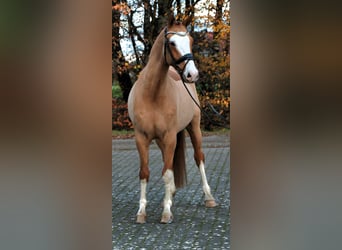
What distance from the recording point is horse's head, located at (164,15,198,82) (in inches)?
122

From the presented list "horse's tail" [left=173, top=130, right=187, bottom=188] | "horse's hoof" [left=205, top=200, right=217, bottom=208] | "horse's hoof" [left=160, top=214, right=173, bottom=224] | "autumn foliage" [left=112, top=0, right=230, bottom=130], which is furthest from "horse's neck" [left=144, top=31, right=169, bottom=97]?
"autumn foliage" [left=112, top=0, right=230, bottom=130]

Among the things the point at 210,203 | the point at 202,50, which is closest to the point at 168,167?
the point at 210,203

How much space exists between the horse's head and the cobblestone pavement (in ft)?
3.45

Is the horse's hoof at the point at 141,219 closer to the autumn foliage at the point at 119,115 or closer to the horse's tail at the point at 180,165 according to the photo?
the horse's tail at the point at 180,165

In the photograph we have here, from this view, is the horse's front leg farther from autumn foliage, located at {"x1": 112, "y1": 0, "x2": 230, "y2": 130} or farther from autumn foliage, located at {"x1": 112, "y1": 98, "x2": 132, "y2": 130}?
autumn foliage, located at {"x1": 112, "y1": 98, "x2": 132, "y2": 130}

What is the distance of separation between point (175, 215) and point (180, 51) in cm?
131

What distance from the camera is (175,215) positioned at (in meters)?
3.65

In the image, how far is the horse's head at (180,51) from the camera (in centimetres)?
309

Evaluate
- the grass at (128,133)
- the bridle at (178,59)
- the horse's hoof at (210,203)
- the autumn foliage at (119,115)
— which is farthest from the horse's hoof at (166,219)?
the autumn foliage at (119,115)

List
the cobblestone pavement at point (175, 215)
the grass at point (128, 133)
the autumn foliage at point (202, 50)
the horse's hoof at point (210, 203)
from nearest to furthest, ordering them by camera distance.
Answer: the cobblestone pavement at point (175, 215) < the horse's hoof at point (210, 203) < the autumn foliage at point (202, 50) < the grass at point (128, 133)

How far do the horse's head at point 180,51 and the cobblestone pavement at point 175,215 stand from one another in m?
1.05

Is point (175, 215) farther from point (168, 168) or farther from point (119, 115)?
point (119, 115)
